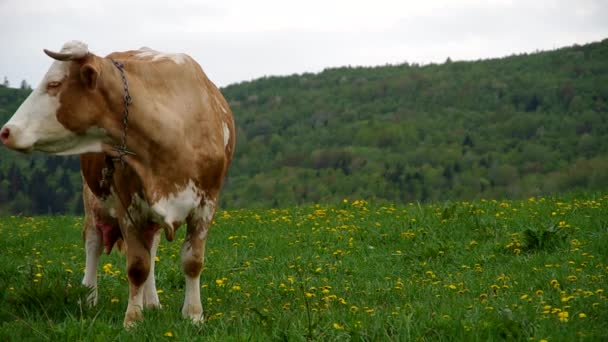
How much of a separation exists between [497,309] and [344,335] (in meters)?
1.50

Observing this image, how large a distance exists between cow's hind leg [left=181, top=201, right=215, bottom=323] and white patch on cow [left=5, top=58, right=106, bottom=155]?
1.31m

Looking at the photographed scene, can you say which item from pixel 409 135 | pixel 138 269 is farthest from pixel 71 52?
pixel 409 135

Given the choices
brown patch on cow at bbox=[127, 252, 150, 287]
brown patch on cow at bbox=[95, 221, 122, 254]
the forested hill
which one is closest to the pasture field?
brown patch on cow at bbox=[127, 252, 150, 287]

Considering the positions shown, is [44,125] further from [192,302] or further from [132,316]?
[192,302]

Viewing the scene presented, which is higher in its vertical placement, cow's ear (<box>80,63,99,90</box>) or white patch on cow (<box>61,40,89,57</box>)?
white patch on cow (<box>61,40,89,57</box>)

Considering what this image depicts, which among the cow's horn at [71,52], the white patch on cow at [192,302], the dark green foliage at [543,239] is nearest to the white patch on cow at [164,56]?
the cow's horn at [71,52]

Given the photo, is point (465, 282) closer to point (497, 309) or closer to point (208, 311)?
point (497, 309)

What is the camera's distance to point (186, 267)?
26.1ft

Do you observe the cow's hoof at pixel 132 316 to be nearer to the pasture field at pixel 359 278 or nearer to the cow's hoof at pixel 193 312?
the pasture field at pixel 359 278

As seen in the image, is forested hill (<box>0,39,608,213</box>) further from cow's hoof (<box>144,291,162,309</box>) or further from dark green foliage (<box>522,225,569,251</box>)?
cow's hoof (<box>144,291,162,309</box>)

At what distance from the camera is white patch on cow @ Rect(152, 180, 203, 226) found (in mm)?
7449

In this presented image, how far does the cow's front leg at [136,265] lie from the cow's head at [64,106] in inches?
40.4

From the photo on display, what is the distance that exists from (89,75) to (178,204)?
4.49ft

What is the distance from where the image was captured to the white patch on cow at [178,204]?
7.45 meters
